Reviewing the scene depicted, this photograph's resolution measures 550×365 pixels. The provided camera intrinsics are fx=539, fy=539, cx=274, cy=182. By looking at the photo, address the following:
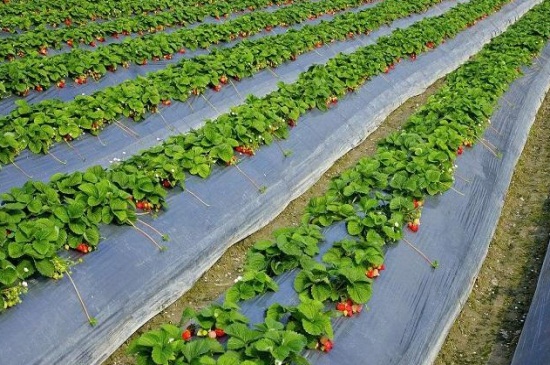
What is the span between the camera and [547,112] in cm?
1185

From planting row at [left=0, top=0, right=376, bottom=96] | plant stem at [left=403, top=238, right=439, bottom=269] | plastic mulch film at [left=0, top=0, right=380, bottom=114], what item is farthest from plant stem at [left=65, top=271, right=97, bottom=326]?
planting row at [left=0, top=0, right=376, bottom=96]

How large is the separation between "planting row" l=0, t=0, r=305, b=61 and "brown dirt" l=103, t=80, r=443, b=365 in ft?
18.9

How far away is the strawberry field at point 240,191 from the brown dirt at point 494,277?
17 centimetres

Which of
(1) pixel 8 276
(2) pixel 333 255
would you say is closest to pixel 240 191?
(2) pixel 333 255

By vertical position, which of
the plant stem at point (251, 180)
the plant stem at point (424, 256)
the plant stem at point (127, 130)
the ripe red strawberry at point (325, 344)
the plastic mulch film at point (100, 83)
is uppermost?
the ripe red strawberry at point (325, 344)

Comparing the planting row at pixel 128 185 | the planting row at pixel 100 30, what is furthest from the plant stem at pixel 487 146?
the planting row at pixel 100 30

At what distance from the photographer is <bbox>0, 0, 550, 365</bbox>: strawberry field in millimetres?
4531

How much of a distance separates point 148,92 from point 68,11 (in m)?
6.26

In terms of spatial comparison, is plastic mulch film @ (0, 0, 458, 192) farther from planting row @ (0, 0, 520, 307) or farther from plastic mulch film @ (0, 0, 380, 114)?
planting row @ (0, 0, 520, 307)

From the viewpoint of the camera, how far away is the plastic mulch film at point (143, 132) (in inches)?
274

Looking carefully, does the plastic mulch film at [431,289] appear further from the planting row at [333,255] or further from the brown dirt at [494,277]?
the brown dirt at [494,277]

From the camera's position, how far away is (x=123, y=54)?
10.2 m

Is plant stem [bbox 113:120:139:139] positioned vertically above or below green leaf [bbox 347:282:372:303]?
below

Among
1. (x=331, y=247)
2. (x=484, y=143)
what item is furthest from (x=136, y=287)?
(x=484, y=143)
